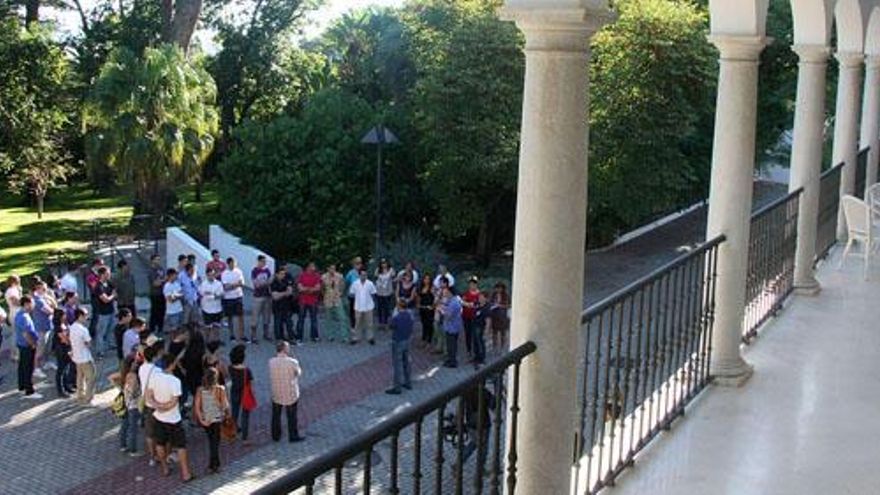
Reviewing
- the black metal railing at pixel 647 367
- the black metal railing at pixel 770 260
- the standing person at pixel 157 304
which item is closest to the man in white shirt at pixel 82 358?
the standing person at pixel 157 304

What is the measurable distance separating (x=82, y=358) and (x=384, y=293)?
6593 mm

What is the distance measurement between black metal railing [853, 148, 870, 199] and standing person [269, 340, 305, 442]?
7.42 m

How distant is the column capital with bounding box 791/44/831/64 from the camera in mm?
8688

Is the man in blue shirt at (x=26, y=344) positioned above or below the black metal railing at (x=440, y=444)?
below

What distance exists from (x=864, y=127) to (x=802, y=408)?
8316 mm

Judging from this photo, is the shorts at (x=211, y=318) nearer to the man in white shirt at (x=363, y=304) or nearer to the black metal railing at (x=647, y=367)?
the man in white shirt at (x=363, y=304)

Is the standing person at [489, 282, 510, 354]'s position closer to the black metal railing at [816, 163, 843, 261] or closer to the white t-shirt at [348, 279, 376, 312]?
the white t-shirt at [348, 279, 376, 312]

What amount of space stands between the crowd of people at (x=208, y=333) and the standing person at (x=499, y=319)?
0.9 inches

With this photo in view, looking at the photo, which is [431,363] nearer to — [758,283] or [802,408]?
[758,283]

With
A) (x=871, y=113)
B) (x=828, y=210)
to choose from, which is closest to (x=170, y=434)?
(x=828, y=210)

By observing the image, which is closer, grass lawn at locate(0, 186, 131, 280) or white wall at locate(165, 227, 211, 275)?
white wall at locate(165, 227, 211, 275)

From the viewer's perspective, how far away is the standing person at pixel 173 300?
1730cm

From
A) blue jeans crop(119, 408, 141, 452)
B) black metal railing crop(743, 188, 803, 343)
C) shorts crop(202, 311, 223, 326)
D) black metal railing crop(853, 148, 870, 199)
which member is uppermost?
black metal railing crop(853, 148, 870, 199)

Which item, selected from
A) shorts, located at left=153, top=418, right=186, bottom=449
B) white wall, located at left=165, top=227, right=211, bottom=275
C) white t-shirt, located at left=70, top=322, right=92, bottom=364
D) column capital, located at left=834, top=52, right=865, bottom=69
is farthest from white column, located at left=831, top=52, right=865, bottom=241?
white wall, located at left=165, top=227, right=211, bottom=275
